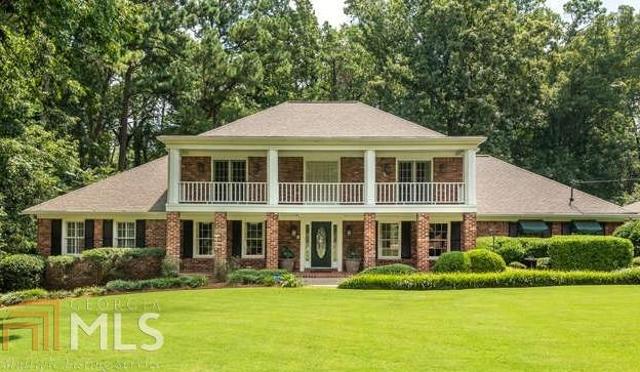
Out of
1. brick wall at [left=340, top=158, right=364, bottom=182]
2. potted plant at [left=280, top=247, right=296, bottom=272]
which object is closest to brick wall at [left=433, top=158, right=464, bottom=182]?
brick wall at [left=340, top=158, right=364, bottom=182]

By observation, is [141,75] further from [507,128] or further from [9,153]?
[507,128]

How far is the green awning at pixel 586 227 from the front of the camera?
2873 cm

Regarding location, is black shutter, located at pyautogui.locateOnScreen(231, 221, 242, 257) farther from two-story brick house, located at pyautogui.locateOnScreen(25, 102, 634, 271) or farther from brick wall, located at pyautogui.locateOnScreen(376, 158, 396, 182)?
brick wall, located at pyautogui.locateOnScreen(376, 158, 396, 182)

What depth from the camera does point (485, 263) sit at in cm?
2333

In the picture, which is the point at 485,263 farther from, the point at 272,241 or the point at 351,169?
the point at 272,241

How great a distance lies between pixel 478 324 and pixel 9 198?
23.2 m

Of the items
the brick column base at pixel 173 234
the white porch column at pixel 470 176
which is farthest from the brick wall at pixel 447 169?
the brick column base at pixel 173 234

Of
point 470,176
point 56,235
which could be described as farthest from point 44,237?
point 470,176

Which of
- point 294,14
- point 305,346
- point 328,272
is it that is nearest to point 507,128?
point 294,14

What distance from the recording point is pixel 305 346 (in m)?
10.9

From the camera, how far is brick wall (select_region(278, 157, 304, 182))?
28.8 metres

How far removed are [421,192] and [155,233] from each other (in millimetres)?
10991

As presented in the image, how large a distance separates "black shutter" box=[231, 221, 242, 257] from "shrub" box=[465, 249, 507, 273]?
32.9ft

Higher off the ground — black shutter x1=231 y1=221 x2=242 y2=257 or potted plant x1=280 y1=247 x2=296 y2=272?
black shutter x1=231 y1=221 x2=242 y2=257
